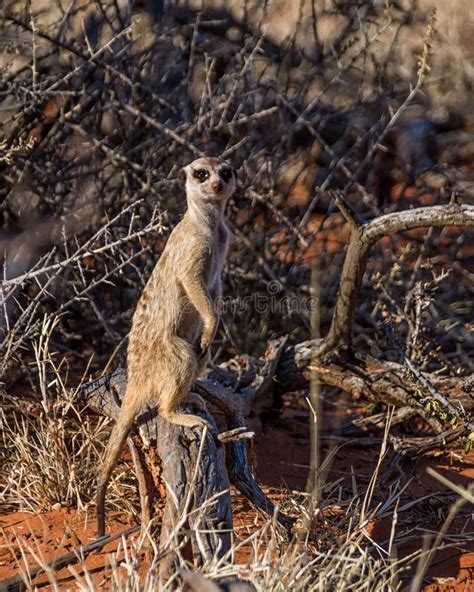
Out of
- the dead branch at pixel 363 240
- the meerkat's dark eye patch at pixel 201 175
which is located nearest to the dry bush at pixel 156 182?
the dead branch at pixel 363 240

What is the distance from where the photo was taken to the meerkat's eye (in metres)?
4.39

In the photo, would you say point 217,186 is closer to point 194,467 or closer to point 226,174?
point 226,174

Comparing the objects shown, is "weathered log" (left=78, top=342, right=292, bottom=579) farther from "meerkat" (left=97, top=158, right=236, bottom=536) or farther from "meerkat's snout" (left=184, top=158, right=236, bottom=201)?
"meerkat's snout" (left=184, top=158, right=236, bottom=201)

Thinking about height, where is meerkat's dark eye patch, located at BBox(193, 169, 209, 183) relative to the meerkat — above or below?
above

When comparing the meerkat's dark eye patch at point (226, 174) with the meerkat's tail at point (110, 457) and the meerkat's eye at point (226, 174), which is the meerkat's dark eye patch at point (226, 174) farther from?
the meerkat's tail at point (110, 457)

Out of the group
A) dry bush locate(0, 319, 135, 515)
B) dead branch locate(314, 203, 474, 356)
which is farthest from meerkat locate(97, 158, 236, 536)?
dead branch locate(314, 203, 474, 356)

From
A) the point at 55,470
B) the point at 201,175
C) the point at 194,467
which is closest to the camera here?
the point at 194,467

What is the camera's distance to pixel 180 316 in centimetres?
408

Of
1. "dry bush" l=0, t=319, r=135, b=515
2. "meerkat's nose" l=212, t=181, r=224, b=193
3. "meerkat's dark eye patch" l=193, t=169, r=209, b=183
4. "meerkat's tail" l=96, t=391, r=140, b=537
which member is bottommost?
"dry bush" l=0, t=319, r=135, b=515

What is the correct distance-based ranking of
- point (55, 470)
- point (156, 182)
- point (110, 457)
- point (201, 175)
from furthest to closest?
point (156, 182) → point (201, 175) → point (55, 470) → point (110, 457)

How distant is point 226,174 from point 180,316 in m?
0.75

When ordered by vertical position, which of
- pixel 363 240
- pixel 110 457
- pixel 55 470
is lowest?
pixel 55 470

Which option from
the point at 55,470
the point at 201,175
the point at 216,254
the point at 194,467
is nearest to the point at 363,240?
the point at 216,254

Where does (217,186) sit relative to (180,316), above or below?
above
